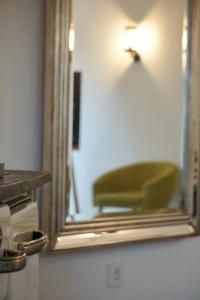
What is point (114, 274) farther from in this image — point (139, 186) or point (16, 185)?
point (16, 185)

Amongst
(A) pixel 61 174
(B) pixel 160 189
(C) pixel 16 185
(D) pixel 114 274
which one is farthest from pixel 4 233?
(B) pixel 160 189

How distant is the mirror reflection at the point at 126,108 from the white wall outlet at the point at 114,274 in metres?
0.20

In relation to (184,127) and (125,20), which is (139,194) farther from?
(125,20)

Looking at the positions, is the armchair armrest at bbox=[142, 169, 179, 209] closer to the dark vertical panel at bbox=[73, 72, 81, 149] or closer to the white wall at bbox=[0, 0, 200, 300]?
the white wall at bbox=[0, 0, 200, 300]

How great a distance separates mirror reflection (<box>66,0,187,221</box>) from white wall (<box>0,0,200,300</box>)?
0.14 meters

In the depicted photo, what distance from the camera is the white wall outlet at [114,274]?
166 cm

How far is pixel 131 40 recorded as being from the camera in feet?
5.86

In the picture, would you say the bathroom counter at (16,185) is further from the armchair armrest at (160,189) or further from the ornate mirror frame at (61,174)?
the armchair armrest at (160,189)

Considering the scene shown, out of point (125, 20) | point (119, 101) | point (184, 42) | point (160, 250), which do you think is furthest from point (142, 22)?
point (160, 250)

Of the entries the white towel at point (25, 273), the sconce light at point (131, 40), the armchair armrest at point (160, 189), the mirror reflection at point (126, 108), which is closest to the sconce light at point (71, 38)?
the mirror reflection at point (126, 108)

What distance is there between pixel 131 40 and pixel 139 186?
0.60 m

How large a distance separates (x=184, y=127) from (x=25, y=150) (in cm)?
71

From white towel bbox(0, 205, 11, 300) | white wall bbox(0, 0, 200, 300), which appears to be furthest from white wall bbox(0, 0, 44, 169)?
white towel bbox(0, 205, 11, 300)

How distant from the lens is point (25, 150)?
150 centimetres
